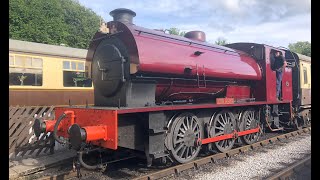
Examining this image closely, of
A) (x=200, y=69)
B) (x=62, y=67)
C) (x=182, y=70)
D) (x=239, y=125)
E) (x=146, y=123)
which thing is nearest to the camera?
(x=146, y=123)

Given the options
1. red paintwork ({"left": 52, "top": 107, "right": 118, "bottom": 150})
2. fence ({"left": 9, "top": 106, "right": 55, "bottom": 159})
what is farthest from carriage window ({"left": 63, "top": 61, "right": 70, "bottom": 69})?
red paintwork ({"left": 52, "top": 107, "right": 118, "bottom": 150})

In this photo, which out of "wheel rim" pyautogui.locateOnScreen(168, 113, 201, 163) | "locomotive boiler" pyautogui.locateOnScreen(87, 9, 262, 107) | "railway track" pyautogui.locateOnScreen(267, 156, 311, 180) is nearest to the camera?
"railway track" pyautogui.locateOnScreen(267, 156, 311, 180)

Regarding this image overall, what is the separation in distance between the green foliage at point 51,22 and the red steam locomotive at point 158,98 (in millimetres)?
24206

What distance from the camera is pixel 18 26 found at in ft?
92.1

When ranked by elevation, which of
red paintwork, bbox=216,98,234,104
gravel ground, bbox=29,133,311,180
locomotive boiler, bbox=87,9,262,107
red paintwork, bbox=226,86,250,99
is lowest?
gravel ground, bbox=29,133,311,180

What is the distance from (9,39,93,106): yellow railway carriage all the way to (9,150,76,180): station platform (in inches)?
103

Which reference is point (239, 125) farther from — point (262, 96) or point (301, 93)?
point (301, 93)

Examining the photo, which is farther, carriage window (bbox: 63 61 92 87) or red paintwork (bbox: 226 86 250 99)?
carriage window (bbox: 63 61 92 87)

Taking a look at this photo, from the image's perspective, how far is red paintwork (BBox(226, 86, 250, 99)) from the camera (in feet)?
27.3

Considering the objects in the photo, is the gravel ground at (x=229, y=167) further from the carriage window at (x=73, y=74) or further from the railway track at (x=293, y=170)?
the carriage window at (x=73, y=74)

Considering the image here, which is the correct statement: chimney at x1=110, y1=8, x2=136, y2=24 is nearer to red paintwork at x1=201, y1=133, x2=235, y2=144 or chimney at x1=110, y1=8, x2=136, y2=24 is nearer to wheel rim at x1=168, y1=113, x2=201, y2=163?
wheel rim at x1=168, y1=113, x2=201, y2=163

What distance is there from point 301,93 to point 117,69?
31.1 feet

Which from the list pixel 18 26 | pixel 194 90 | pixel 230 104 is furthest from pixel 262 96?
pixel 18 26

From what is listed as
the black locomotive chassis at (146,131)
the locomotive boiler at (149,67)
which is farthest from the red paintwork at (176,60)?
the black locomotive chassis at (146,131)
